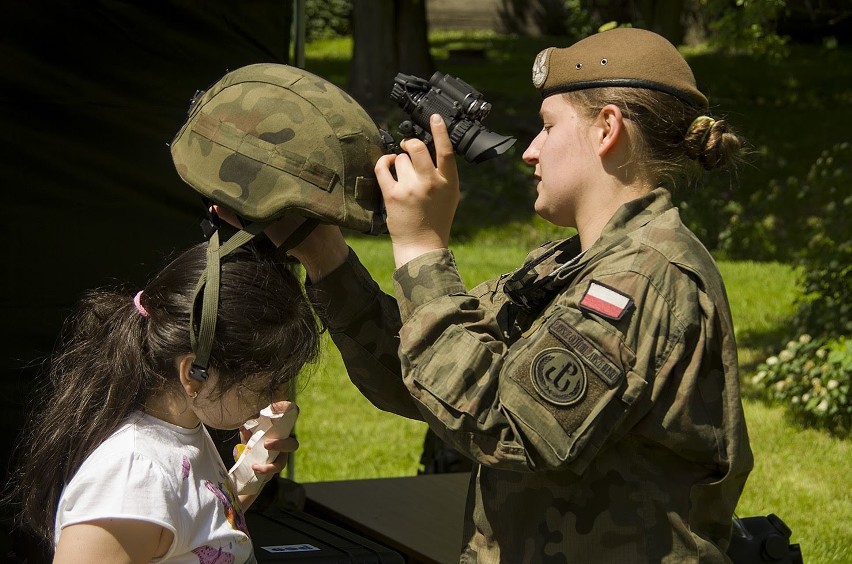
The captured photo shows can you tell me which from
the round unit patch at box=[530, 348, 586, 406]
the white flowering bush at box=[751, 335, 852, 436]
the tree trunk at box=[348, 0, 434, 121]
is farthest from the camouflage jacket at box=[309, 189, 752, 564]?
the tree trunk at box=[348, 0, 434, 121]

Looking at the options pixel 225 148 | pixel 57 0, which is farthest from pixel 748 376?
pixel 225 148

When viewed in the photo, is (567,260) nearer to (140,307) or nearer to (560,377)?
(560,377)

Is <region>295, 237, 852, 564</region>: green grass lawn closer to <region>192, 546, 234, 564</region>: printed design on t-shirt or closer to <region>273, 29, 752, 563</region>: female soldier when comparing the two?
<region>192, 546, 234, 564</region>: printed design on t-shirt

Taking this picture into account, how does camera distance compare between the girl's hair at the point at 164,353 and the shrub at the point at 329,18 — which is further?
the shrub at the point at 329,18

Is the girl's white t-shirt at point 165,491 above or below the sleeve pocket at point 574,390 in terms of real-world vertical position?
below

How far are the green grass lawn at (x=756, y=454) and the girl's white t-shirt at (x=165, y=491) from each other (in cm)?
241

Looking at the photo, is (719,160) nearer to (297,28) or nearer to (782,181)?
(297,28)

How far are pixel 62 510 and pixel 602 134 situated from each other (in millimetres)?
1051

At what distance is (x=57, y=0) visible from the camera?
2.98 meters

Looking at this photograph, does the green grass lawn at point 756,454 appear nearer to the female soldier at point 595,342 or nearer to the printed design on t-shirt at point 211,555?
the printed design on t-shirt at point 211,555

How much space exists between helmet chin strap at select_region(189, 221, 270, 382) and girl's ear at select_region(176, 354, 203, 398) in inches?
1.0

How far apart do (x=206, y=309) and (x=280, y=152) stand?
288 mm

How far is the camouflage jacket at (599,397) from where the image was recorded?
1.73 metres

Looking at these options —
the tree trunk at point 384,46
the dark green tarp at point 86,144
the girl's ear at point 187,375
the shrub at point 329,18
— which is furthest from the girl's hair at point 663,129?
the shrub at point 329,18
